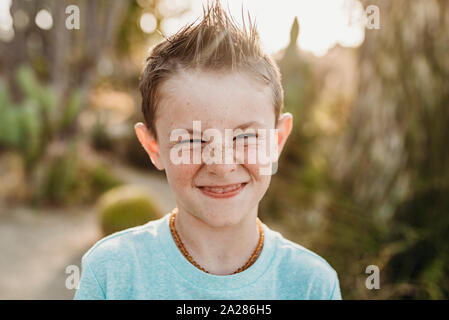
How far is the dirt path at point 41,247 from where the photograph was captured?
3822 millimetres

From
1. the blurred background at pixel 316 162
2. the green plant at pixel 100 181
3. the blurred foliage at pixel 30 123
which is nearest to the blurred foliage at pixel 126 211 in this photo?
the blurred background at pixel 316 162

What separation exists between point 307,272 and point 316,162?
432 centimetres

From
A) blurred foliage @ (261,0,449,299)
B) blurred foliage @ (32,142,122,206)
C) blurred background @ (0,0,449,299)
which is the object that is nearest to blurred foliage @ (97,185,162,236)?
blurred background @ (0,0,449,299)

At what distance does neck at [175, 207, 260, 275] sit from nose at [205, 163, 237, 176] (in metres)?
0.18

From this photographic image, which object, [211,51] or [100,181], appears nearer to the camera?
[211,51]

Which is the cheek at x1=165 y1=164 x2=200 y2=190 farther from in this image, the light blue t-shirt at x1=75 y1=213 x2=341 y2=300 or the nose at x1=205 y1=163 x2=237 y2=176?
the light blue t-shirt at x1=75 y1=213 x2=341 y2=300

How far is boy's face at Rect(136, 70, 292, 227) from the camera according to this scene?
41.8 inches

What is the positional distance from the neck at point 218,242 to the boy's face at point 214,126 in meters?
0.08

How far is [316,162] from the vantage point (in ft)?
17.7

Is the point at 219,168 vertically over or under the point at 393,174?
over

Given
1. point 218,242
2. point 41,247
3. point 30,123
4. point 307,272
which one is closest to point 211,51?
point 218,242

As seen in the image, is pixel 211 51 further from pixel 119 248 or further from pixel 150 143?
pixel 119 248

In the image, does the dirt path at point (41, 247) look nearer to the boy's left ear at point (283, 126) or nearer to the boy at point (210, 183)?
the boy at point (210, 183)

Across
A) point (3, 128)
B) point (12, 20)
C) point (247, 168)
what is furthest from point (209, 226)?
point (12, 20)
